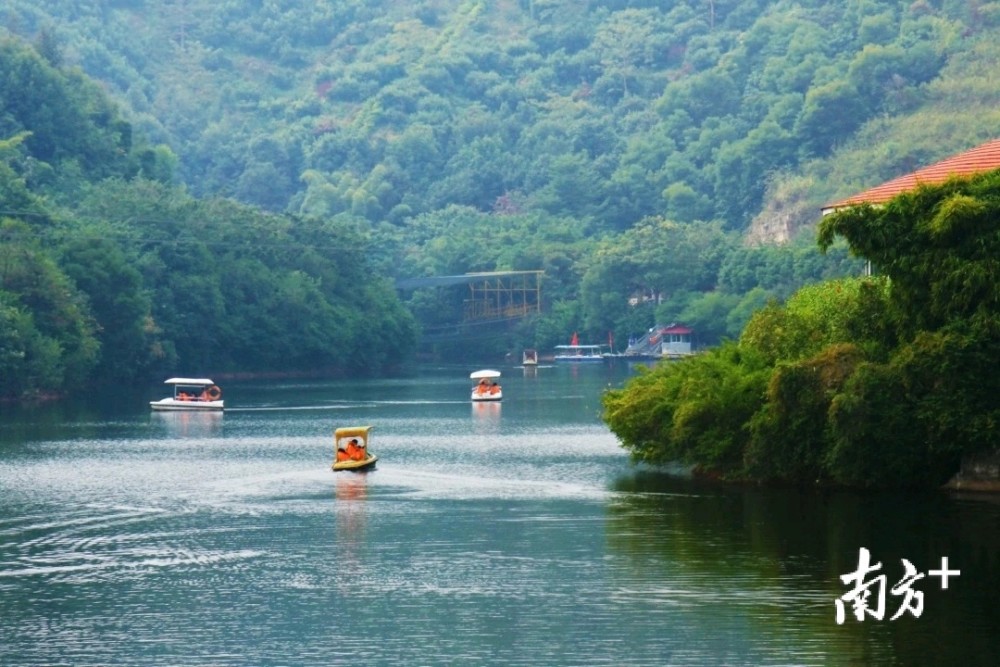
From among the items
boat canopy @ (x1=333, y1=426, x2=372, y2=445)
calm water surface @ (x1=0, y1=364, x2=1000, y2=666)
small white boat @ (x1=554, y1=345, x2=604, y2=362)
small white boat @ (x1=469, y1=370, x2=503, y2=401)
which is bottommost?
calm water surface @ (x1=0, y1=364, x2=1000, y2=666)

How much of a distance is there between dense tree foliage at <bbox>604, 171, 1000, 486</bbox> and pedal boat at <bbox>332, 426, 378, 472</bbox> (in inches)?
415

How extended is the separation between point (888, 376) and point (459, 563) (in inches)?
474

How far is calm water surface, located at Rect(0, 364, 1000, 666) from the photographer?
33.2 meters

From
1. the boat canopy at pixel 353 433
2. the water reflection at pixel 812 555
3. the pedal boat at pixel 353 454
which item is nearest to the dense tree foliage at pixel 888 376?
the water reflection at pixel 812 555

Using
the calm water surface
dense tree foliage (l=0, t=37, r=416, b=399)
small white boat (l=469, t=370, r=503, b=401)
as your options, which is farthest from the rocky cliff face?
the calm water surface

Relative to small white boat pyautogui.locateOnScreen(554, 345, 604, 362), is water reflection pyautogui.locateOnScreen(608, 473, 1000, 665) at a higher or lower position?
lower

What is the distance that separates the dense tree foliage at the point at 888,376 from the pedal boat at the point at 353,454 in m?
10.6

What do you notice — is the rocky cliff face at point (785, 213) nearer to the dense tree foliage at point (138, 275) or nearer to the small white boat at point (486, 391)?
the dense tree foliage at point (138, 275)

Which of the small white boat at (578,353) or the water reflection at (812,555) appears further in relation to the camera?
the small white boat at (578,353)

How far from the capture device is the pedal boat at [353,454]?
60.1m

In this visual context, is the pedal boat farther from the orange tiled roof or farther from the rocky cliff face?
the rocky cliff face

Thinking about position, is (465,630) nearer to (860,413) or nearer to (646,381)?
(860,413)

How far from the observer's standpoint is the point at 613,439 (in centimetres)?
7094

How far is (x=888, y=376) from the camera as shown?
47.8 meters
